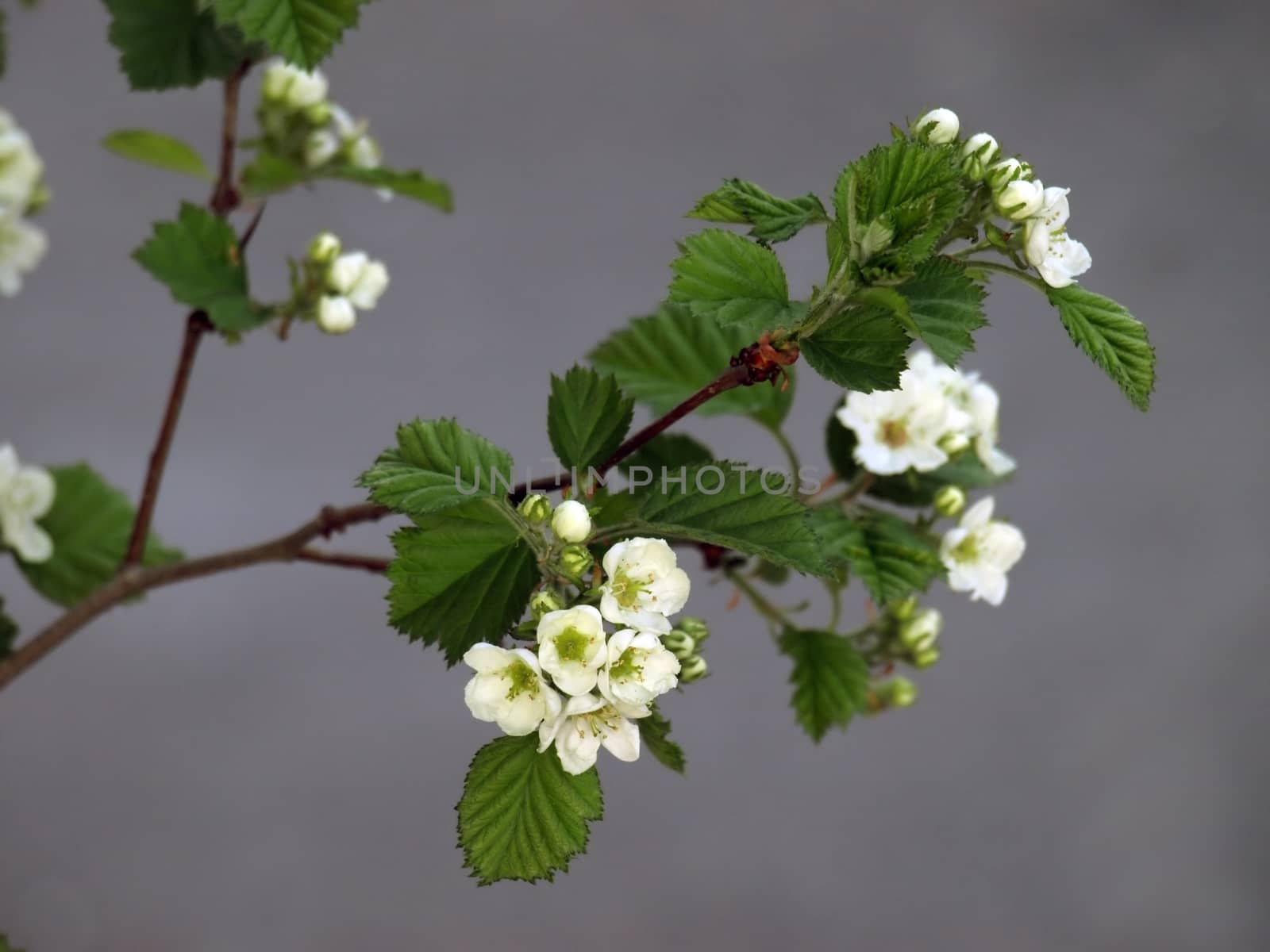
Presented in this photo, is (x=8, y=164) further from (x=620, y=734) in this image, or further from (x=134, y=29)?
(x=620, y=734)

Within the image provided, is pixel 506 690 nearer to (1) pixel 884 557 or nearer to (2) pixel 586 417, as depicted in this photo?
(2) pixel 586 417

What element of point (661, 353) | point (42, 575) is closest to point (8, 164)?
point (42, 575)

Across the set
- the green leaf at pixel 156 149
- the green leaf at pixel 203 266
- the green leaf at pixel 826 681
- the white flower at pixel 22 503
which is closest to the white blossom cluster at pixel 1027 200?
the green leaf at pixel 826 681

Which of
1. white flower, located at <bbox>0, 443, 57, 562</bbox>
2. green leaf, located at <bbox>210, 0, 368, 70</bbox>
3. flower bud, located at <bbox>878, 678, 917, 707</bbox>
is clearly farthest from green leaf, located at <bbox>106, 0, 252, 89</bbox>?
flower bud, located at <bbox>878, 678, 917, 707</bbox>

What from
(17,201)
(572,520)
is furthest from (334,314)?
(572,520)

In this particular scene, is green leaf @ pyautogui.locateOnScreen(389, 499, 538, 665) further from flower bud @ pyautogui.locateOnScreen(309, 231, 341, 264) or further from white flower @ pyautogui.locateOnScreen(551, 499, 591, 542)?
flower bud @ pyautogui.locateOnScreen(309, 231, 341, 264)

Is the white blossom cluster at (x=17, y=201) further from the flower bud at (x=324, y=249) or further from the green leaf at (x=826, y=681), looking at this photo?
the green leaf at (x=826, y=681)

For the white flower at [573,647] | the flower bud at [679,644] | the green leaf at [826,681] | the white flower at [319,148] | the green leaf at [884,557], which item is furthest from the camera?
the white flower at [319,148]
